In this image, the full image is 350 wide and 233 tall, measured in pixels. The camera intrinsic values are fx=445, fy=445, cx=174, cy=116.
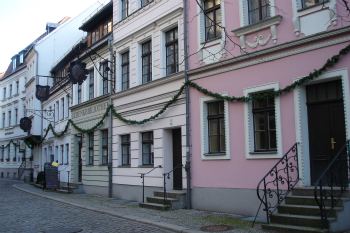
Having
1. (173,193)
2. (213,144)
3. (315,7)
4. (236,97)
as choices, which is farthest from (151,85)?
(315,7)

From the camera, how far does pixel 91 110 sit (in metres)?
23.8

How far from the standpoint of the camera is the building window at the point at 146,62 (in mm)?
18719

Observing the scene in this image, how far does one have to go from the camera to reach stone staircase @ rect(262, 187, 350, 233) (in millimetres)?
9531

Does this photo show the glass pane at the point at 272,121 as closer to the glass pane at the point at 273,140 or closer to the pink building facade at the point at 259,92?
the pink building facade at the point at 259,92

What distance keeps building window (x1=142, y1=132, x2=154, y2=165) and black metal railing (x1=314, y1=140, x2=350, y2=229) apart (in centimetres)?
834

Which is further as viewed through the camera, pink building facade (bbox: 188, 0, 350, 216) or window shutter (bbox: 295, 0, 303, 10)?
window shutter (bbox: 295, 0, 303, 10)

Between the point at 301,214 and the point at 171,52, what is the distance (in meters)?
9.07

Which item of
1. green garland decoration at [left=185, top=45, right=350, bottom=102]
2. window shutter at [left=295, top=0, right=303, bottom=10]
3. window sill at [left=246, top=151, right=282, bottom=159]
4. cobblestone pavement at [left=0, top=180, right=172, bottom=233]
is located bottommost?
cobblestone pavement at [left=0, top=180, right=172, bottom=233]

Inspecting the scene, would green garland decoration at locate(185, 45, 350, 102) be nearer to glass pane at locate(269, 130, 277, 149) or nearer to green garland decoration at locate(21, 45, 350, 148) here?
green garland decoration at locate(21, 45, 350, 148)

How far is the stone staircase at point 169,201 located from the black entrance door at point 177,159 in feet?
2.54

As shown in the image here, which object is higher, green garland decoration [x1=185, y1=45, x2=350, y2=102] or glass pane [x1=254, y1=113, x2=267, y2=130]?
green garland decoration [x1=185, y1=45, x2=350, y2=102]

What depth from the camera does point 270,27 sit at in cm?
1261

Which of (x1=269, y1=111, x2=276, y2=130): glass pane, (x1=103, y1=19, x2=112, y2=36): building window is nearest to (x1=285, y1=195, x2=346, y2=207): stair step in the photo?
(x1=269, y1=111, x2=276, y2=130): glass pane

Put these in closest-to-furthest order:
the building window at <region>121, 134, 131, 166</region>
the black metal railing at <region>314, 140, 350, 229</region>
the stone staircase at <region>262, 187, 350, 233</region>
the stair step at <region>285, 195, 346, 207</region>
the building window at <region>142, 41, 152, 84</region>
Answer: the black metal railing at <region>314, 140, 350, 229</region>
the stone staircase at <region>262, 187, 350, 233</region>
the stair step at <region>285, 195, 346, 207</region>
the building window at <region>142, 41, 152, 84</region>
the building window at <region>121, 134, 131, 166</region>
